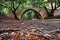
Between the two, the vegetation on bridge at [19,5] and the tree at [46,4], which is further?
the tree at [46,4]

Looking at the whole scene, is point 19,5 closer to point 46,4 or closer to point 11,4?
point 11,4

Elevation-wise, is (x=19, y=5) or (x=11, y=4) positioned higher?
(x=11, y=4)

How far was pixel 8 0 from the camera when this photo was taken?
26844mm

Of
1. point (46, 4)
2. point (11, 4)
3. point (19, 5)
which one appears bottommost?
point (46, 4)

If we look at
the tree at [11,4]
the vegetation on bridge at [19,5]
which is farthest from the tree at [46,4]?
the tree at [11,4]

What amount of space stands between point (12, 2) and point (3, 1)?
1.17 metres

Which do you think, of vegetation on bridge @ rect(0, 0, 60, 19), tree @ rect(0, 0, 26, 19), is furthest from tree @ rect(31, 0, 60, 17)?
tree @ rect(0, 0, 26, 19)

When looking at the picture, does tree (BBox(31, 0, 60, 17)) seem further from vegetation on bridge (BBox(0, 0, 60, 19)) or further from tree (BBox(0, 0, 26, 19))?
tree (BBox(0, 0, 26, 19))

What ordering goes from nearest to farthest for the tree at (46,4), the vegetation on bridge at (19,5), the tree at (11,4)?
1. the tree at (11,4)
2. the vegetation on bridge at (19,5)
3. the tree at (46,4)

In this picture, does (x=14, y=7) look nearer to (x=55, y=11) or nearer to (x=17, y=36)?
(x=55, y=11)

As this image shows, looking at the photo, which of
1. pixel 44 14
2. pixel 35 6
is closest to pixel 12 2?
pixel 35 6

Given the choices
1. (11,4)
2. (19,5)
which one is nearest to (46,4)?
(19,5)

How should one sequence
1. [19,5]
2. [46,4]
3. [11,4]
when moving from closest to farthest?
[11,4]
[19,5]
[46,4]

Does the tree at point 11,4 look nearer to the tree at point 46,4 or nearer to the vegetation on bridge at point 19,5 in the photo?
the vegetation on bridge at point 19,5
